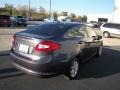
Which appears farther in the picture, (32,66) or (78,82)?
(78,82)

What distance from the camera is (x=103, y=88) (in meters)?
5.65

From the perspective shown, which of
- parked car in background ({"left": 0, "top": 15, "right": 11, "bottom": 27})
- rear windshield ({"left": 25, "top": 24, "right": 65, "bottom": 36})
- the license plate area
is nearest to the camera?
the license plate area

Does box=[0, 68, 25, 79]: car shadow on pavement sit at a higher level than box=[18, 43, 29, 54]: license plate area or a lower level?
lower

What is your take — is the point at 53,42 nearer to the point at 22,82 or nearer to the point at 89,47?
the point at 22,82

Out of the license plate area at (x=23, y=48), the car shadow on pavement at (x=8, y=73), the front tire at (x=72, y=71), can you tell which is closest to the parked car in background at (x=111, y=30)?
the front tire at (x=72, y=71)

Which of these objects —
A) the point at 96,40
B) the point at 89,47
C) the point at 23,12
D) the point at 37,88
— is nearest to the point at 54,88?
the point at 37,88

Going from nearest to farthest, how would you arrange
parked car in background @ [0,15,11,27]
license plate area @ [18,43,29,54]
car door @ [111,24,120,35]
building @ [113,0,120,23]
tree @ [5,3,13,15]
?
license plate area @ [18,43,29,54]
car door @ [111,24,120,35]
parked car in background @ [0,15,11,27]
building @ [113,0,120,23]
tree @ [5,3,13,15]

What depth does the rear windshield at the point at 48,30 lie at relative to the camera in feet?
19.0

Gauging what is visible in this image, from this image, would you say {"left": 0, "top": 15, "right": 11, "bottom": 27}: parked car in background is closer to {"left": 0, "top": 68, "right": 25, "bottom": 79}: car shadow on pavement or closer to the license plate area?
{"left": 0, "top": 68, "right": 25, "bottom": 79}: car shadow on pavement

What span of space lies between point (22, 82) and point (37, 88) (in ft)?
1.86

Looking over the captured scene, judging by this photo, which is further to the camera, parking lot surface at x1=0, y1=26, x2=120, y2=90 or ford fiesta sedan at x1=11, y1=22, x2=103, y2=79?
parking lot surface at x1=0, y1=26, x2=120, y2=90

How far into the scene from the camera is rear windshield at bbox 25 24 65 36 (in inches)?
228

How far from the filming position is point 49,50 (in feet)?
16.7

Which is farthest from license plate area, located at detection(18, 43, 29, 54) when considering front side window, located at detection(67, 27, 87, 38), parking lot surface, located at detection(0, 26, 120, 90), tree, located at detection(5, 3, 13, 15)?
tree, located at detection(5, 3, 13, 15)
